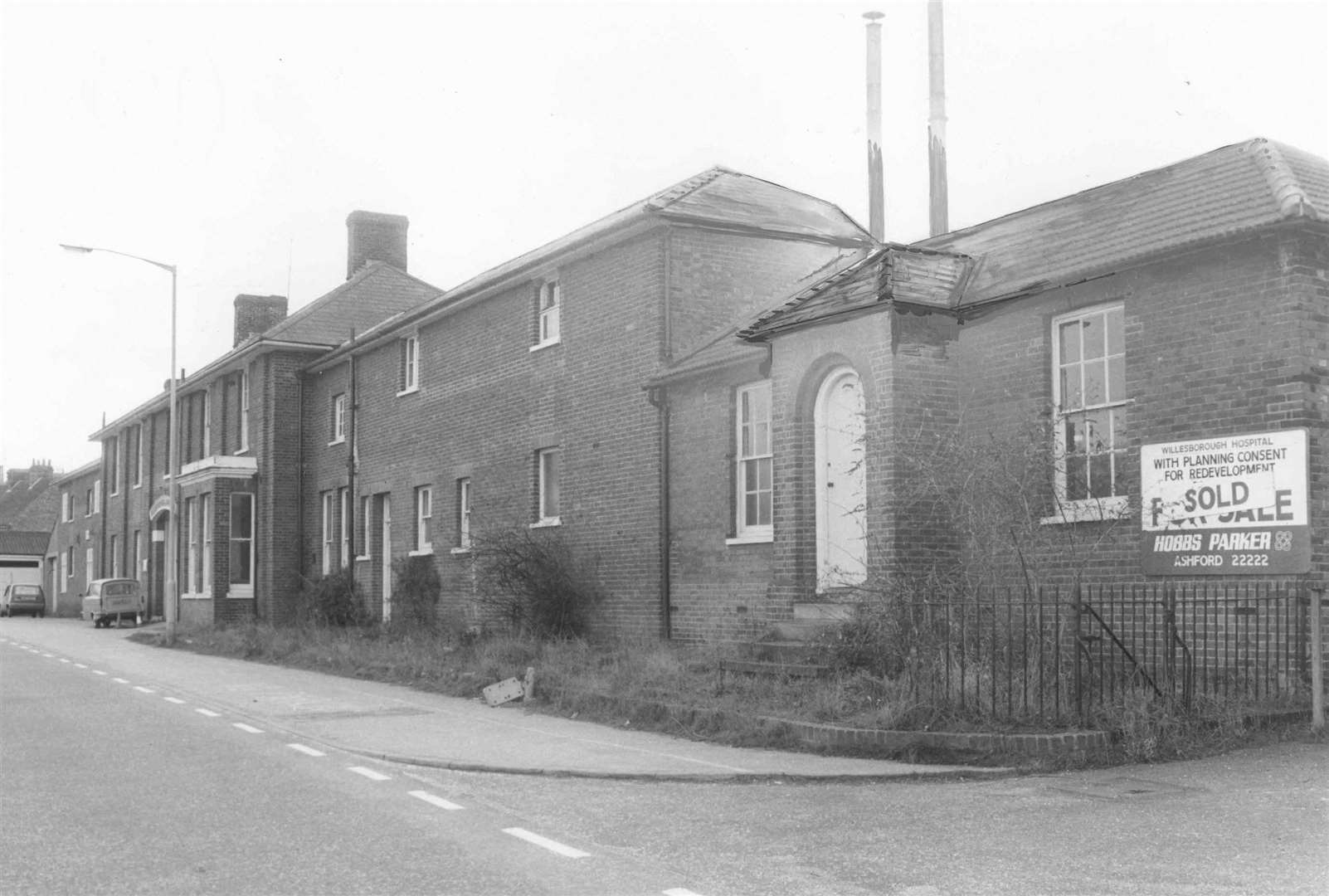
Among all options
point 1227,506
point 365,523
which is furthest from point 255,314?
point 1227,506

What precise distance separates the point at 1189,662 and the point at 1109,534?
197cm

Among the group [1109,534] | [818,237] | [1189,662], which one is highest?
[818,237]

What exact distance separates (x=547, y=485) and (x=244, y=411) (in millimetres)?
17434

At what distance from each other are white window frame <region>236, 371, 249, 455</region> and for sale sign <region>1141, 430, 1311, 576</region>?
95.4ft

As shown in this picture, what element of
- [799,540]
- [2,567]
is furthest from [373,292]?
[2,567]

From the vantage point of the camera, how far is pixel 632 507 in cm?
2030

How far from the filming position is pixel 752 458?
59.8 feet

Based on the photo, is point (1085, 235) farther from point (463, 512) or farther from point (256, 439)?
point (256, 439)

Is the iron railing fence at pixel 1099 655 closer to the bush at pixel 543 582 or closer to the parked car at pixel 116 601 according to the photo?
the bush at pixel 543 582

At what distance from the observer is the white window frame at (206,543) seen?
120 feet

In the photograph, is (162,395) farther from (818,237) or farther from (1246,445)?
(1246,445)

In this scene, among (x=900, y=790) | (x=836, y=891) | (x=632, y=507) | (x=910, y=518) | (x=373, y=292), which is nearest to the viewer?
(x=836, y=891)

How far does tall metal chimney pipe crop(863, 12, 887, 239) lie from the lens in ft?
89.5

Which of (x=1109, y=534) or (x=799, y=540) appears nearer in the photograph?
(x=1109, y=534)
